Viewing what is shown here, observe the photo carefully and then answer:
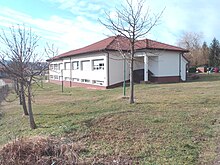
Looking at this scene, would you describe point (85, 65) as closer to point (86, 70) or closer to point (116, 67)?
point (86, 70)

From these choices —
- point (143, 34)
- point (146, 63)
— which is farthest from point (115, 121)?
point (146, 63)

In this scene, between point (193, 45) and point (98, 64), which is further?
point (193, 45)

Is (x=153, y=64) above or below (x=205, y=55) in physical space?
below

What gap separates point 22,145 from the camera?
17.7 ft

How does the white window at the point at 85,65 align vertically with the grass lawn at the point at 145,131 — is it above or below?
above

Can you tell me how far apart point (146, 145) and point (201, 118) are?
10.8 ft

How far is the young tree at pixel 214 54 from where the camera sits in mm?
63844

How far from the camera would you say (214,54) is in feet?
215

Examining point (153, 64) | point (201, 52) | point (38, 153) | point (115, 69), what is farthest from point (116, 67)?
point (201, 52)

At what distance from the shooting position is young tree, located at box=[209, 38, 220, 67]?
6384cm

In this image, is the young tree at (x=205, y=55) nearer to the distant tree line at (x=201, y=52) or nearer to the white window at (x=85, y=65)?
the distant tree line at (x=201, y=52)

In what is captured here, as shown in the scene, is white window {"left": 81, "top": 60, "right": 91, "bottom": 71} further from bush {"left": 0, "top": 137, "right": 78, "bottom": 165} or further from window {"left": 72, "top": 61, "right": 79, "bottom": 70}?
bush {"left": 0, "top": 137, "right": 78, "bottom": 165}

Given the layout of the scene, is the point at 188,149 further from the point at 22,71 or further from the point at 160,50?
the point at 160,50

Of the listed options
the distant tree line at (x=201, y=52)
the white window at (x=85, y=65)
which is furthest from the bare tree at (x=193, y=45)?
the white window at (x=85, y=65)
